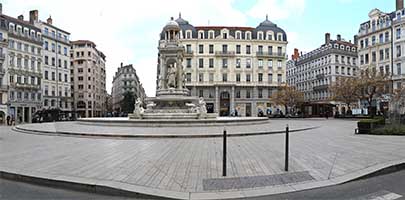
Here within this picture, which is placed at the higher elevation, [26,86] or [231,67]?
[231,67]

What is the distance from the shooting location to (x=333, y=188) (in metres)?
6.35

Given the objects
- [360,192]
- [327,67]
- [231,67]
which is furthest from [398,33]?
[360,192]

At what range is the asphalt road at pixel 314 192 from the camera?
18.9 feet

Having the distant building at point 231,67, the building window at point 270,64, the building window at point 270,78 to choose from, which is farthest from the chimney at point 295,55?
the building window at point 270,78

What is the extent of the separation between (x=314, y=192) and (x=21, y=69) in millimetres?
63101

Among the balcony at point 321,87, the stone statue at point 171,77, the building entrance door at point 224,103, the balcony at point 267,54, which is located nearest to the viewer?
the stone statue at point 171,77

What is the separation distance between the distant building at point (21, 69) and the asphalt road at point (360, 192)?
190 ft

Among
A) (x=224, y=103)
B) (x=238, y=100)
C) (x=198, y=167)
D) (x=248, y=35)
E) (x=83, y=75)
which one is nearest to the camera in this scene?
(x=198, y=167)

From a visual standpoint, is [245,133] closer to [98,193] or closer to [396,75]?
[98,193]

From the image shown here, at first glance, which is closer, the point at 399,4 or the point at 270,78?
the point at 399,4

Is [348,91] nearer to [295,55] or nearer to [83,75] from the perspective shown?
[295,55]

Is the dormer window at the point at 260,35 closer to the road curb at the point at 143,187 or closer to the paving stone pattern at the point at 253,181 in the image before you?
the road curb at the point at 143,187

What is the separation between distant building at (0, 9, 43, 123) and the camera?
53562mm

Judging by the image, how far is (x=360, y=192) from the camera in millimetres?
6102
